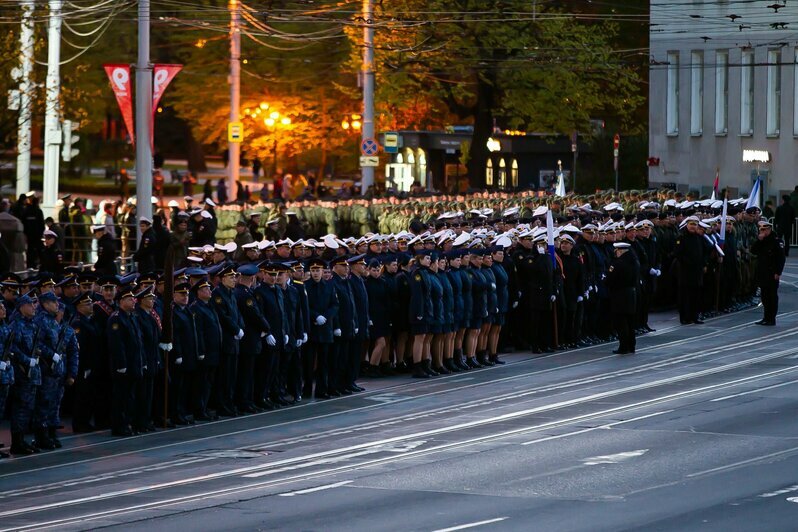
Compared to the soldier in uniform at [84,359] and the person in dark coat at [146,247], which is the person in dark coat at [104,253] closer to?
the person in dark coat at [146,247]

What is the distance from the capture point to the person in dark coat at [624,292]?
29.2 m

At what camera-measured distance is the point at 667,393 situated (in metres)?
24.2

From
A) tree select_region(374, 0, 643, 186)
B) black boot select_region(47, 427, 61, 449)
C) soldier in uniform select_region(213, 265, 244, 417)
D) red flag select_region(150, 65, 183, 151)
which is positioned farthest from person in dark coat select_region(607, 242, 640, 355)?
tree select_region(374, 0, 643, 186)

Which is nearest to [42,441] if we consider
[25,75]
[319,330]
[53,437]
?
[53,437]

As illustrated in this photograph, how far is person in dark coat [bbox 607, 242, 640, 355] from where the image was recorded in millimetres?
29156

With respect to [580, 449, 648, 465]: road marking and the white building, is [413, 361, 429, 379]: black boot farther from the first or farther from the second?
the white building

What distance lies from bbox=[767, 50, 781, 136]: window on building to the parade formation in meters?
18.4

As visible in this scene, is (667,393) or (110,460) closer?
(110,460)

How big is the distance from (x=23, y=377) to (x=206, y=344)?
316 centimetres

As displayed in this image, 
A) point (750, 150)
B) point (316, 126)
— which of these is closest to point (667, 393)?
point (750, 150)

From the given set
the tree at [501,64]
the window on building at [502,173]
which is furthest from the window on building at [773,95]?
the window on building at [502,173]

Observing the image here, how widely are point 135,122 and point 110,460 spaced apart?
14.4m

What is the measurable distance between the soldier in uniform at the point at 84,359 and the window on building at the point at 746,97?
132 ft

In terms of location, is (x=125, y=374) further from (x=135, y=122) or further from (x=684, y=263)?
(x=684, y=263)
